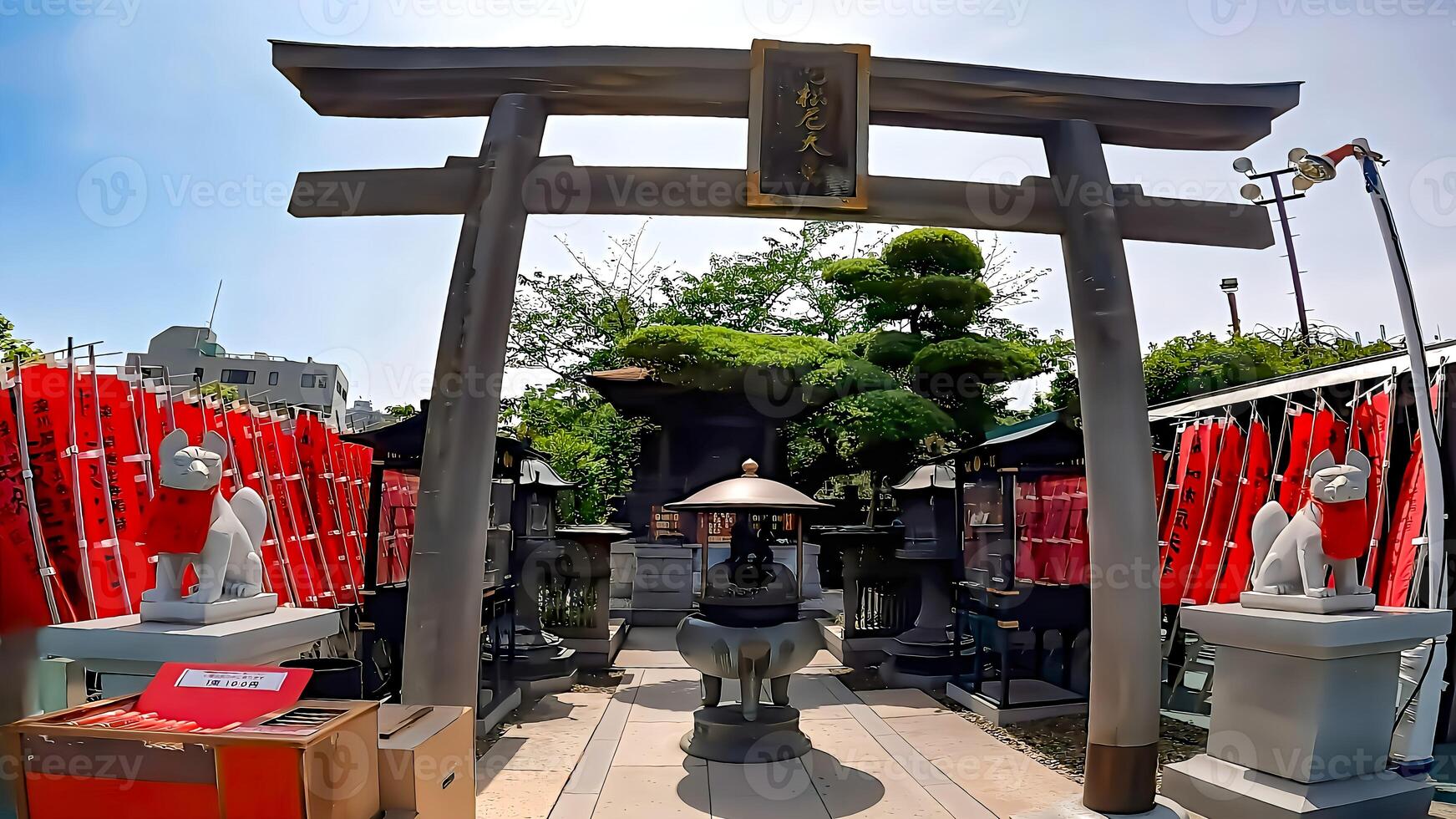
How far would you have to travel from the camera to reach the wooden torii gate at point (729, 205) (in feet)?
14.3

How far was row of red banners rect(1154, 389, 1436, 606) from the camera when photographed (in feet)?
19.3

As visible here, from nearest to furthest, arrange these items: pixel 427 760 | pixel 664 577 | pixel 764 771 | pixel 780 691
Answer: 1. pixel 427 760
2. pixel 764 771
3. pixel 780 691
4. pixel 664 577

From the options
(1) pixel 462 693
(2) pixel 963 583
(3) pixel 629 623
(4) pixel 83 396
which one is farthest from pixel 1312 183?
(3) pixel 629 623

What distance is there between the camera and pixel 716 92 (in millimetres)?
4742

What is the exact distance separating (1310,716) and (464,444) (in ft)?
15.4

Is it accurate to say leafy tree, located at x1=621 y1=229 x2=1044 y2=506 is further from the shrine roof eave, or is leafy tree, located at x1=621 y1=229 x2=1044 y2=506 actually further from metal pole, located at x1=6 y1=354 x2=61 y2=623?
metal pole, located at x1=6 y1=354 x2=61 y2=623

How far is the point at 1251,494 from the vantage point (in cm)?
737

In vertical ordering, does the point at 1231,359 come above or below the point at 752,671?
above

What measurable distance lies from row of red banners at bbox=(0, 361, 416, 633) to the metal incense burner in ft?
10.6

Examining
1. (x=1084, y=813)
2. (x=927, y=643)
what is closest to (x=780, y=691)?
(x=1084, y=813)

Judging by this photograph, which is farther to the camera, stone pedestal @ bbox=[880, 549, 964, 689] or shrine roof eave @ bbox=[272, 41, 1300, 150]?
stone pedestal @ bbox=[880, 549, 964, 689]

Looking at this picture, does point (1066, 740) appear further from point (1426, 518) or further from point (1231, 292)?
point (1231, 292)

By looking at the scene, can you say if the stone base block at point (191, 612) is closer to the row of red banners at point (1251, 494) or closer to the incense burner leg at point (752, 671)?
the incense burner leg at point (752, 671)

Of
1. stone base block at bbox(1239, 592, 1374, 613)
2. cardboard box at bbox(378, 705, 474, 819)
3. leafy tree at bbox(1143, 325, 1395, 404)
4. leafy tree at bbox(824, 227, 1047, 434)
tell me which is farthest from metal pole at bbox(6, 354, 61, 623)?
leafy tree at bbox(1143, 325, 1395, 404)
